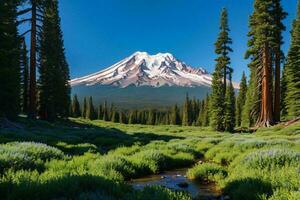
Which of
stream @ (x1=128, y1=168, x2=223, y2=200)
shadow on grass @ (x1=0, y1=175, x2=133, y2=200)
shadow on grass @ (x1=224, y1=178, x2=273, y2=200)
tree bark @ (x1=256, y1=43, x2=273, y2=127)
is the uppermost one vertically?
tree bark @ (x1=256, y1=43, x2=273, y2=127)

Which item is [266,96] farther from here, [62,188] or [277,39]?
[62,188]

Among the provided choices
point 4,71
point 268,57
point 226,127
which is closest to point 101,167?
point 4,71

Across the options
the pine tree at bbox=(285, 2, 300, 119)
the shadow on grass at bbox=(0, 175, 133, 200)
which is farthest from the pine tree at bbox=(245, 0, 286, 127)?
the shadow on grass at bbox=(0, 175, 133, 200)

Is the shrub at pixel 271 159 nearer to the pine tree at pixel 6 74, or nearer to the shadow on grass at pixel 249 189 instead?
the shadow on grass at pixel 249 189

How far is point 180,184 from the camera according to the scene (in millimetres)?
8352

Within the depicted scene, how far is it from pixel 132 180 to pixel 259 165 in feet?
11.0

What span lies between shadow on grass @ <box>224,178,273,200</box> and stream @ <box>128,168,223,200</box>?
1.53 ft

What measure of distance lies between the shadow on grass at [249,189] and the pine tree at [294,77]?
123 ft

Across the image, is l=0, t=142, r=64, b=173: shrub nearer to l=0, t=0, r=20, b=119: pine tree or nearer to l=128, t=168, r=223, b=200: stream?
l=128, t=168, r=223, b=200: stream

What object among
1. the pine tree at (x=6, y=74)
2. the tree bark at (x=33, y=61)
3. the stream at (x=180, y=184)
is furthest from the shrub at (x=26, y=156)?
the tree bark at (x=33, y=61)

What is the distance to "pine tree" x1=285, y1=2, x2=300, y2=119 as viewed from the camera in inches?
1692

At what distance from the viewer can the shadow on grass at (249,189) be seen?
622cm

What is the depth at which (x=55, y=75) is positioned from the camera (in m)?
42.2

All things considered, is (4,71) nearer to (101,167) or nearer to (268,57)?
(101,167)
